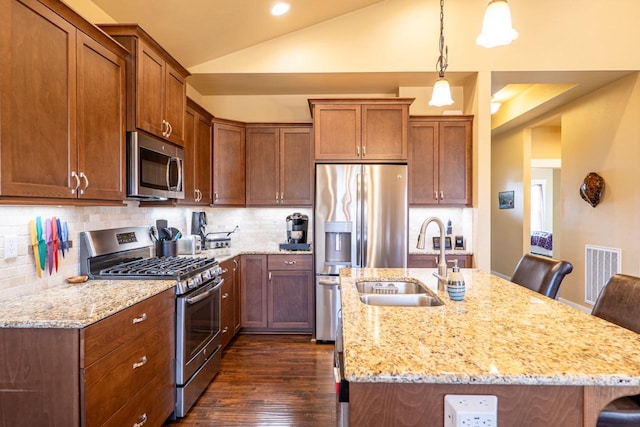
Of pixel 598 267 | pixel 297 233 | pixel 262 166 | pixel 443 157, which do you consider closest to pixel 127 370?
pixel 297 233

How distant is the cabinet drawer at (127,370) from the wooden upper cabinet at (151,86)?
4.09 ft

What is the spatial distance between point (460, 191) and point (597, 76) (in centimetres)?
191

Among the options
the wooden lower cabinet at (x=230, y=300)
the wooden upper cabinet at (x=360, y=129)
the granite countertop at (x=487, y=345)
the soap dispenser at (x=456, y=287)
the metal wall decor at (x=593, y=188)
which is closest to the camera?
the granite countertop at (x=487, y=345)

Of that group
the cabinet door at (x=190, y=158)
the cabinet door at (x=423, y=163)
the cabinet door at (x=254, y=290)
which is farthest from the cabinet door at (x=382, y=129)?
the cabinet door at (x=190, y=158)

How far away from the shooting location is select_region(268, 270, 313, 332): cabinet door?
3.70 meters

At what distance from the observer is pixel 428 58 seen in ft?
12.2

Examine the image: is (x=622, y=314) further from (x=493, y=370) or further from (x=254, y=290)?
(x=254, y=290)

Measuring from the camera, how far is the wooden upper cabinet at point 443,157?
3834 millimetres

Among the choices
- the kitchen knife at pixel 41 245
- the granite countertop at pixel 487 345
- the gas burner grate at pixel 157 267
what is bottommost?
the granite countertop at pixel 487 345

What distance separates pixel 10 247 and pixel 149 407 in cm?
107

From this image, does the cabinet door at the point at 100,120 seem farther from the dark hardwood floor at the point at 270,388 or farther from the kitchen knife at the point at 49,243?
the dark hardwood floor at the point at 270,388

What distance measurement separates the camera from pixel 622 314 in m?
1.46

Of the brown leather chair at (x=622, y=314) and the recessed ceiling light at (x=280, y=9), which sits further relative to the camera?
the recessed ceiling light at (x=280, y=9)

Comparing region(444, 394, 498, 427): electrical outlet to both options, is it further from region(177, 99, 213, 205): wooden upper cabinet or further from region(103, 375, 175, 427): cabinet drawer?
region(177, 99, 213, 205): wooden upper cabinet
